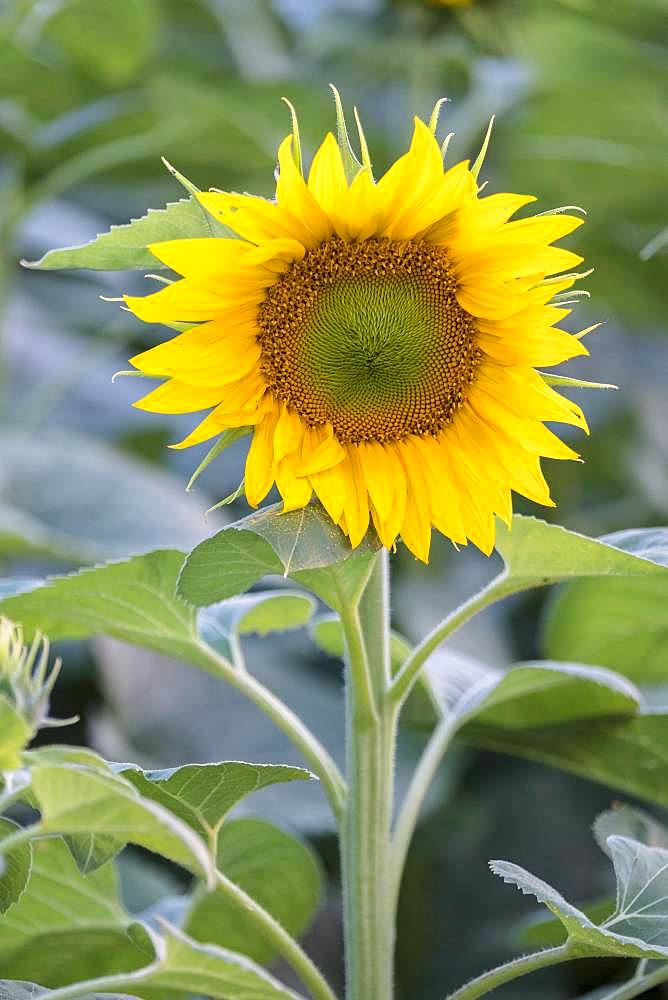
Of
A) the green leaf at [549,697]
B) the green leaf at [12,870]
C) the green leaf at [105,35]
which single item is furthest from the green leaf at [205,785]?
the green leaf at [105,35]

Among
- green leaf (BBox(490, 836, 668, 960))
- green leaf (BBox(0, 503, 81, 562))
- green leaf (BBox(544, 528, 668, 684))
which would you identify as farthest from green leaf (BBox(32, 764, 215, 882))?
green leaf (BBox(0, 503, 81, 562))

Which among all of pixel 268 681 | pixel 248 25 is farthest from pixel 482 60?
pixel 268 681

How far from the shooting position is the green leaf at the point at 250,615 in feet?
1.94

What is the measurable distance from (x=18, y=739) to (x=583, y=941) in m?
0.21

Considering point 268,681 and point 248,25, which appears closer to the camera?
point 268,681

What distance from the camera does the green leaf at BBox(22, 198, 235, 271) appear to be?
1.52 ft

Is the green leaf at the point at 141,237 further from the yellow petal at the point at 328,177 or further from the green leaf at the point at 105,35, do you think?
the green leaf at the point at 105,35

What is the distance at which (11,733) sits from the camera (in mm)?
352

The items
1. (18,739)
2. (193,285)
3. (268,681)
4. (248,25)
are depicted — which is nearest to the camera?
(18,739)

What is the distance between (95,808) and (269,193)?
1.09 meters

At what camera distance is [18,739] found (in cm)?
35

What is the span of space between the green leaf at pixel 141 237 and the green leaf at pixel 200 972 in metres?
0.23

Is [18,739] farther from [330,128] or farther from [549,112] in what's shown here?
[549,112]

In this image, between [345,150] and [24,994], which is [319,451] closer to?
[345,150]
